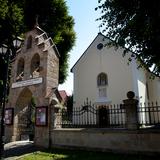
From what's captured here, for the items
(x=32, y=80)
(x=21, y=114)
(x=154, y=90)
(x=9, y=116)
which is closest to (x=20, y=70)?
(x=32, y=80)

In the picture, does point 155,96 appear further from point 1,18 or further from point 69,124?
point 1,18

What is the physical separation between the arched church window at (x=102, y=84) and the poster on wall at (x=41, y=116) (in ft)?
35.4

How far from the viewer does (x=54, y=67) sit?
14891 mm

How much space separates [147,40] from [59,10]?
15.7m

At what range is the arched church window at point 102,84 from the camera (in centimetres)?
2336

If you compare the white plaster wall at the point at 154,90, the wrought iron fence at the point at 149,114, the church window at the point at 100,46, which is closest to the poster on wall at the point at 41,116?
the wrought iron fence at the point at 149,114

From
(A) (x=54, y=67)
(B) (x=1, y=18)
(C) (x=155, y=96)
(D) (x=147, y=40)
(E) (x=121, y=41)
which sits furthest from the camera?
(C) (x=155, y=96)

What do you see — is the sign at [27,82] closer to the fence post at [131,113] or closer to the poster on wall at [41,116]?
the poster on wall at [41,116]

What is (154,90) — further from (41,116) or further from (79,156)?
(79,156)

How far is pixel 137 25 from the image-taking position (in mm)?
8961

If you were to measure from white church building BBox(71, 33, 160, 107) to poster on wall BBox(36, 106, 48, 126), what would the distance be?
10462 mm

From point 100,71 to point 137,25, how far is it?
50.4 feet

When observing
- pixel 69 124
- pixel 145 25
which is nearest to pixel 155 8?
pixel 145 25

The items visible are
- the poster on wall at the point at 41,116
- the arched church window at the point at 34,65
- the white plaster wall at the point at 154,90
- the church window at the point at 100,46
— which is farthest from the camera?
the white plaster wall at the point at 154,90
